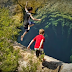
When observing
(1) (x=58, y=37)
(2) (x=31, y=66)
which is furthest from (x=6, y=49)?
(1) (x=58, y=37)

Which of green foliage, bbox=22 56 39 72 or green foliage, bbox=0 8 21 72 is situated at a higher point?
green foliage, bbox=0 8 21 72

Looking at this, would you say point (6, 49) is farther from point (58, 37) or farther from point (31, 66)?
point (58, 37)

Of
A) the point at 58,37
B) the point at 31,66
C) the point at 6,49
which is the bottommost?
the point at 31,66

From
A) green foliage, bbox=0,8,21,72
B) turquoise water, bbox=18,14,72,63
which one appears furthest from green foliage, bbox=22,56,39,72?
turquoise water, bbox=18,14,72,63

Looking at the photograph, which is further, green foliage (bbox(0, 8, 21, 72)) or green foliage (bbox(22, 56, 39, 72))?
green foliage (bbox(22, 56, 39, 72))

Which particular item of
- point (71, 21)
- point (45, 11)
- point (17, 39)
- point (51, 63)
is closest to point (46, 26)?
point (45, 11)

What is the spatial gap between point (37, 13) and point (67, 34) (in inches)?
72.1

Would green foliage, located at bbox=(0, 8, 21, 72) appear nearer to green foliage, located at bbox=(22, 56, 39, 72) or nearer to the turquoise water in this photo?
green foliage, located at bbox=(22, 56, 39, 72)

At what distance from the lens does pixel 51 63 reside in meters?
4.17

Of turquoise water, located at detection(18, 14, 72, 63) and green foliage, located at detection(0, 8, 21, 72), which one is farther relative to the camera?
turquoise water, located at detection(18, 14, 72, 63)

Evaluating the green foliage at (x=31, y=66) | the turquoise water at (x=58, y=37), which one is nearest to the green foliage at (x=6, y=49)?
the green foliage at (x=31, y=66)

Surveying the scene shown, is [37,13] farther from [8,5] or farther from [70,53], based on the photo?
[70,53]

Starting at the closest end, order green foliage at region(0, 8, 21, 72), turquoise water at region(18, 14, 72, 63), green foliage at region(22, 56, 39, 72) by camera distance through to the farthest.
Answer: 1. green foliage at region(0, 8, 21, 72)
2. green foliage at region(22, 56, 39, 72)
3. turquoise water at region(18, 14, 72, 63)

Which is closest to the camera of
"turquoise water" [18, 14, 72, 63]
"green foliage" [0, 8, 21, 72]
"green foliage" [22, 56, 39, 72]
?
"green foliage" [0, 8, 21, 72]
